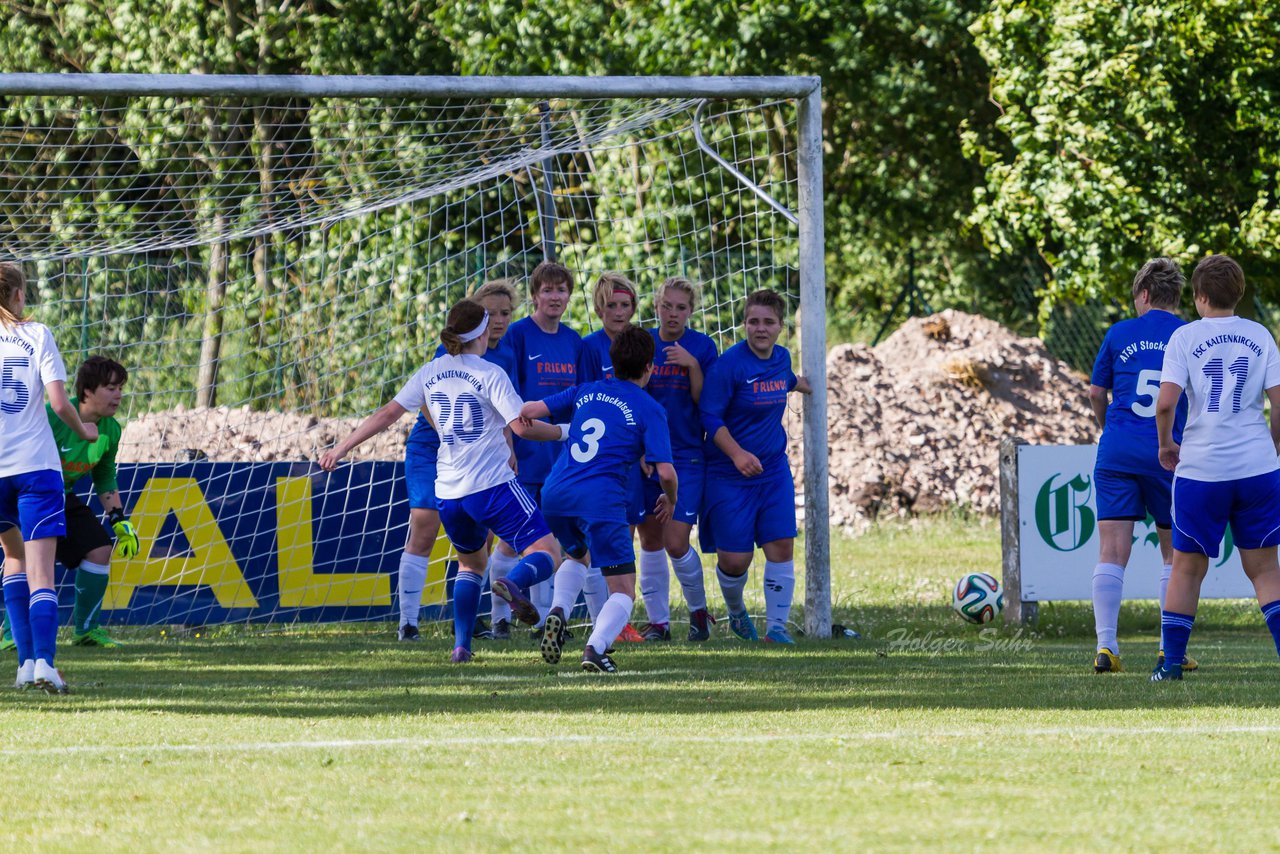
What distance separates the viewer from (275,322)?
12164 mm

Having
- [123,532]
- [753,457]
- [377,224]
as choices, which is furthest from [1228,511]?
[377,224]

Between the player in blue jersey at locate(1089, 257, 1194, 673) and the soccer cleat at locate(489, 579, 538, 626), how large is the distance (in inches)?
95.8

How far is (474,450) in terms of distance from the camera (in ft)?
23.5

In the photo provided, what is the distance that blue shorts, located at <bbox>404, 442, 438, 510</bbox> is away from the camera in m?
8.27

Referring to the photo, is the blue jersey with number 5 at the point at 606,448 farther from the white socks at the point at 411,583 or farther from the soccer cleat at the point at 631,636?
the white socks at the point at 411,583

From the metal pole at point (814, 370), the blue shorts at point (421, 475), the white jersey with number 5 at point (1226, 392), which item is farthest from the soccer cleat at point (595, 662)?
the white jersey with number 5 at point (1226, 392)

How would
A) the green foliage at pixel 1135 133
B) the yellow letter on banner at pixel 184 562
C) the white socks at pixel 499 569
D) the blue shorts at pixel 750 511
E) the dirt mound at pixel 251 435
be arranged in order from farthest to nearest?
the green foliage at pixel 1135 133
the dirt mound at pixel 251 435
the yellow letter on banner at pixel 184 562
the white socks at pixel 499 569
the blue shorts at pixel 750 511

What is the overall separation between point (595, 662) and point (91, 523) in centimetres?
331

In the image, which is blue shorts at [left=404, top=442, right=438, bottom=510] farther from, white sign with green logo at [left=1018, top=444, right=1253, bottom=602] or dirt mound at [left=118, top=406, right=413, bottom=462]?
dirt mound at [left=118, top=406, right=413, bottom=462]

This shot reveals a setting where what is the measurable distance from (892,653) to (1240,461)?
2.09 meters

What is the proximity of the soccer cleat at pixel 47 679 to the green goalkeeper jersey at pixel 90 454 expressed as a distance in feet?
7.27

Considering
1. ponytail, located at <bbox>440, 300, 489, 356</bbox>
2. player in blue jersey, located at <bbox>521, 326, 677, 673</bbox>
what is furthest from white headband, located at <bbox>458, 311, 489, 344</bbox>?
player in blue jersey, located at <bbox>521, 326, 677, 673</bbox>

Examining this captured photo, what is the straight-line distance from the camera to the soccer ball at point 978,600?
9.04m

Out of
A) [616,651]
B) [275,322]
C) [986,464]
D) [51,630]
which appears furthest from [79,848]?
[986,464]
